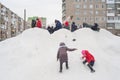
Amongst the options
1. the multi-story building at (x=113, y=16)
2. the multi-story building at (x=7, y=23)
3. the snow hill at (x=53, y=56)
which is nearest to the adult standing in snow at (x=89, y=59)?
the snow hill at (x=53, y=56)

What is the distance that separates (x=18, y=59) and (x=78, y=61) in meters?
3.65

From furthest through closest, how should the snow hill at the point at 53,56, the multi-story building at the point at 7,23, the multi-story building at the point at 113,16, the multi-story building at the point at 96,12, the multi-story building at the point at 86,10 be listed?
the multi-story building at the point at 7,23, the multi-story building at the point at 86,10, the multi-story building at the point at 96,12, the multi-story building at the point at 113,16, the snow hill at the point at 53,56

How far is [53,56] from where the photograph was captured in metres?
18.8

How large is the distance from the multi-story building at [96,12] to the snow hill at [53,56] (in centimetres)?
5894

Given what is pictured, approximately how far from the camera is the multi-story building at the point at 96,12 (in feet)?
266

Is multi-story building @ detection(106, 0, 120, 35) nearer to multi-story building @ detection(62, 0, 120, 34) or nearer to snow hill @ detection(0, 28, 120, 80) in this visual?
multi-story building @ detection(62, 0, 120, 34)

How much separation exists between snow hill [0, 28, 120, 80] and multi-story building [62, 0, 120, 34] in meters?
58.9

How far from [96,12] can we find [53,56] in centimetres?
6535

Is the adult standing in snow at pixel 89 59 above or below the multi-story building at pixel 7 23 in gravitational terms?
below

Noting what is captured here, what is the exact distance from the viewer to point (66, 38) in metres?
21.4

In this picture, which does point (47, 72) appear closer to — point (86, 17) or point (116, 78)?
point (116, 78)

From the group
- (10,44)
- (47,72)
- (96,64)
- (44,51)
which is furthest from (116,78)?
(10,44)

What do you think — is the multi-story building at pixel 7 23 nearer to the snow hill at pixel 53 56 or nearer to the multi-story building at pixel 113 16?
the multi-story building at pixel 113 16

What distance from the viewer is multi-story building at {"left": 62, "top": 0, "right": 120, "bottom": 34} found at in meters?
80.9
